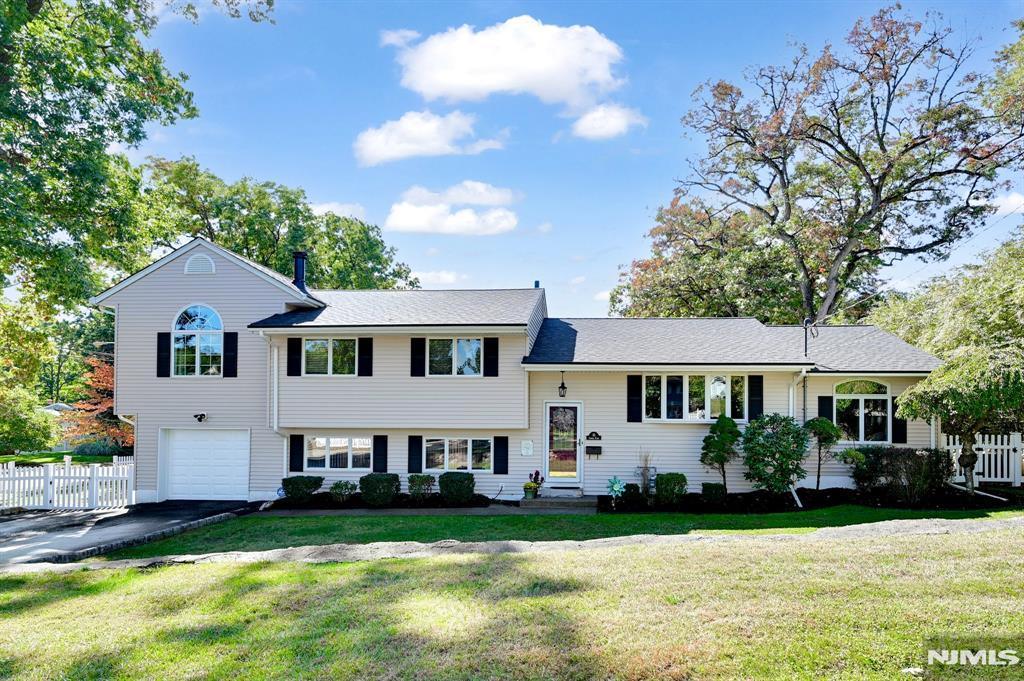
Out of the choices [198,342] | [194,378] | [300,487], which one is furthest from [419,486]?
[198,342]

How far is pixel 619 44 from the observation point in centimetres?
1642

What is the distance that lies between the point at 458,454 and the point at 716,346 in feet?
25.1

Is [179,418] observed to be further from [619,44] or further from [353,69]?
[619,44]

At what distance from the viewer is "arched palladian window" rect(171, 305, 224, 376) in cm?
1588

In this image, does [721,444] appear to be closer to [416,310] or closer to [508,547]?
[508,547]

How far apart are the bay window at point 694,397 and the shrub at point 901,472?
3.04m

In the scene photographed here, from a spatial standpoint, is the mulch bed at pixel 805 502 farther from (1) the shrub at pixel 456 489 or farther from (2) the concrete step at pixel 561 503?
(1) the shrub at pixel 456 489

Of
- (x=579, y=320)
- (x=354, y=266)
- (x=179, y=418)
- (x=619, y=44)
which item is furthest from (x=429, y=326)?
(x=354, y=266)

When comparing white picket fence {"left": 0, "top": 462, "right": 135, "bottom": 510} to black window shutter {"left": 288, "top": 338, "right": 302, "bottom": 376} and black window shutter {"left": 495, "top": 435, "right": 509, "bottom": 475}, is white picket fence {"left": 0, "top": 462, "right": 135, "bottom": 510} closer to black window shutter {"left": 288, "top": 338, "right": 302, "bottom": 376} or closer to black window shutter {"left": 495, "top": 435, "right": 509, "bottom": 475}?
black window shutter {"left": 288, "top": 338, "right": 302, "bottom": 376}

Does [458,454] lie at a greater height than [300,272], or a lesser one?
lesser

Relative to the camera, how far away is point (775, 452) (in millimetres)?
13664

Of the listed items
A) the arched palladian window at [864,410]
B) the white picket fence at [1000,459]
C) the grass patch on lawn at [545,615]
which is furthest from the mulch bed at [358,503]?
the white picket fence at [1000,459]

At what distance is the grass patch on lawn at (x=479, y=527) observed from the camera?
35.5 feet

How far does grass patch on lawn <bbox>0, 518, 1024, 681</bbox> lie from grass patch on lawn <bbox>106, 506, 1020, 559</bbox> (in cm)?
341
